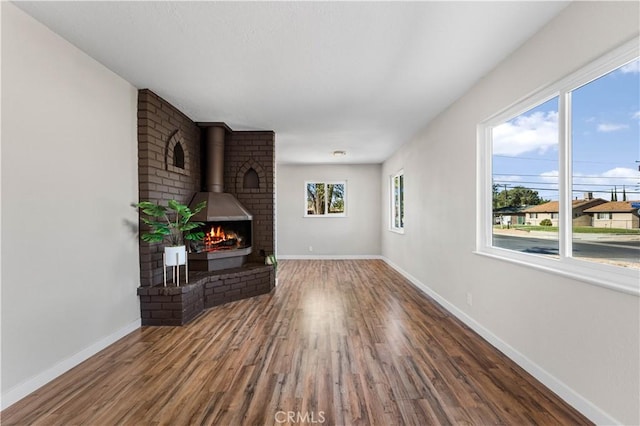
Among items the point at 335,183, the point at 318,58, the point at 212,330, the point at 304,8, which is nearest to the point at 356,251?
the point at 335,183

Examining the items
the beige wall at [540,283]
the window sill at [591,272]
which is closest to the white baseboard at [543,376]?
the beige wall at [540,283]

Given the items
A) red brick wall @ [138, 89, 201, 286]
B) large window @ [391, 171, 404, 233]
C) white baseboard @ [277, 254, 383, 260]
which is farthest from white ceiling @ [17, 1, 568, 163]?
white baseboard @ [277, 254, 383, 260]

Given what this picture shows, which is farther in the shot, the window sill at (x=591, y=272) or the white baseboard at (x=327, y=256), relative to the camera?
→ the white baseboard at (x=327, y=256)

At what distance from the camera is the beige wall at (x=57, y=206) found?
6.09 ft

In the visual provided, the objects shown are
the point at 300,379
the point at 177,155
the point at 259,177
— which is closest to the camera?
the point at 300,379

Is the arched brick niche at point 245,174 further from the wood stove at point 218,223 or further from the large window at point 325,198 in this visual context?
the large window at point 325,198

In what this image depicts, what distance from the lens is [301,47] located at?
227 centimetres

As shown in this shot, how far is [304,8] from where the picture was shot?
1841 mm

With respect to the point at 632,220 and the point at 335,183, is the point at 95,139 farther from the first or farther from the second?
the point at 335,183

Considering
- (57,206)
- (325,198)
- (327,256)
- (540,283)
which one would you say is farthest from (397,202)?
(57,206)

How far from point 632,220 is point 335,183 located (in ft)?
20.8

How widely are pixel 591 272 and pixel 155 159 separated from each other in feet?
12.8

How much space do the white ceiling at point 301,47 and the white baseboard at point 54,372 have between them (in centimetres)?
245

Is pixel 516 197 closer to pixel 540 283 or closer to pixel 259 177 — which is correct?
pixel 540 283
